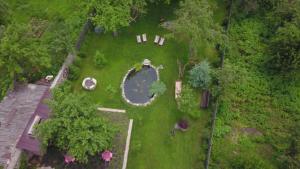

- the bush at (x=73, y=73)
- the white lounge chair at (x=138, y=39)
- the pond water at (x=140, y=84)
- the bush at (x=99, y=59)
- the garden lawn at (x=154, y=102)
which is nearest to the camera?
the garden lawn at (x=154, y=102)

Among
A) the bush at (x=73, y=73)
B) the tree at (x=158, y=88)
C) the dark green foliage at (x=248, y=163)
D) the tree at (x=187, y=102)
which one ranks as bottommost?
the dark green foliage at (x=248, y=163)

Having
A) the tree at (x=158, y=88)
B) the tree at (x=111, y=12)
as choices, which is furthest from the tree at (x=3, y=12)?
the tree at (x=158, y=88)

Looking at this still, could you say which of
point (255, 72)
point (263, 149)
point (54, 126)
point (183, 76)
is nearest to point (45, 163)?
point (54, 126)

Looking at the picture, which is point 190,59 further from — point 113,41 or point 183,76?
point 113,41

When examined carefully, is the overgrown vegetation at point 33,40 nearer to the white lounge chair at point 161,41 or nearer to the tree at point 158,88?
the white lounge chair at point 161,41

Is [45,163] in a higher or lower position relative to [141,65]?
lower

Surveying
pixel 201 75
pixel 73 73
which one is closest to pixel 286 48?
pixel 201 75

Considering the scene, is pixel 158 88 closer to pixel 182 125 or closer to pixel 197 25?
pixel 182 125

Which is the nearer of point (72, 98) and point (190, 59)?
point (72, 98)
